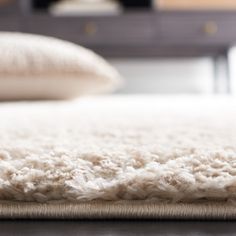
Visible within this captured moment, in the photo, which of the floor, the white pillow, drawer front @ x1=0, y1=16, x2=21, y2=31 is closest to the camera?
the floor

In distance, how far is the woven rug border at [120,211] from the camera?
29 centimetres

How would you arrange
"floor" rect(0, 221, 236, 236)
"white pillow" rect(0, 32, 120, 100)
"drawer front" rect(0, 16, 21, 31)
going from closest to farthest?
"floor" rect(0, 221, 236, 236), "white pillow" rect(0, 32, 120, 100), "drawer front" rect(0, 16, 21, 31)

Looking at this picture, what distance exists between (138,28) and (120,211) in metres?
1.16

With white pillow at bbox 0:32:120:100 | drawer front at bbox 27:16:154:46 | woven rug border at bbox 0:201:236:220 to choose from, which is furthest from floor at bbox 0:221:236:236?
drawer front at bbox 27:16:154:46

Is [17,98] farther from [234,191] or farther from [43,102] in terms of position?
[234,191]

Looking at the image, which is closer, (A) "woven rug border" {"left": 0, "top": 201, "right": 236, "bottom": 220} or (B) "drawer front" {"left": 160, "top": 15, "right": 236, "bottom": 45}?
(A) "woven rug border" {"left": 0, "top": 201, "right": 236, "bottom": 220}

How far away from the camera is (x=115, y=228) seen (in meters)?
0.28

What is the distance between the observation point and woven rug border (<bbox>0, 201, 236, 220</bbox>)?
A: 0.29 metres

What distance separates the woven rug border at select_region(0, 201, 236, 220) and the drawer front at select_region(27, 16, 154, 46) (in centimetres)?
114

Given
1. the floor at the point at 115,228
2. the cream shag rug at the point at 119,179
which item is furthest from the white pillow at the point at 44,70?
the floor at the point at 115,228

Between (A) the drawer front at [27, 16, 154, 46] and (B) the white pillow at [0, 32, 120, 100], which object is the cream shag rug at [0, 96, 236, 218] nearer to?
(B) the white pillow at [0, 32, 120, 100]

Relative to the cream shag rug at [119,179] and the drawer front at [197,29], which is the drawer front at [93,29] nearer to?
the drawer front at [197,29]

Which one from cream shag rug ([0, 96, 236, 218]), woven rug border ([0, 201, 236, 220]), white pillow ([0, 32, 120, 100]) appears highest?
white pillow ([0, 32, 120, 100])

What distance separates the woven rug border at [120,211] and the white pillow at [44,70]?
0.55 meters
